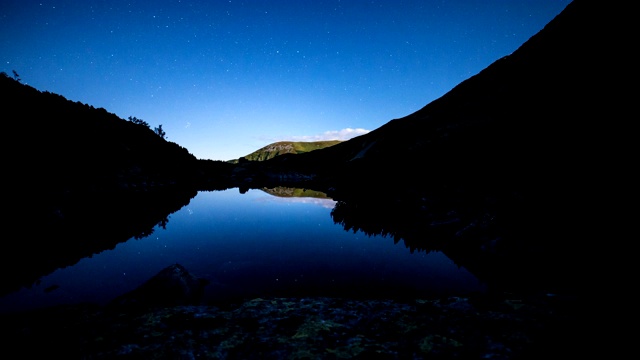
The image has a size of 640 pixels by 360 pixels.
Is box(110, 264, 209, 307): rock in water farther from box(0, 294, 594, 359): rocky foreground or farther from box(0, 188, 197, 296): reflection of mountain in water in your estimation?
box(0, 188, 197, 296): reflection of mountain in water

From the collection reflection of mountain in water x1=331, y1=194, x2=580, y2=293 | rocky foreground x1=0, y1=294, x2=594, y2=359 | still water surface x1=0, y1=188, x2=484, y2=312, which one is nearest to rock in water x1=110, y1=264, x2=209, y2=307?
still water surface x1=0, y1=188, x2=484, y2=312

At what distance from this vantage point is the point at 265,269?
10.1 metres

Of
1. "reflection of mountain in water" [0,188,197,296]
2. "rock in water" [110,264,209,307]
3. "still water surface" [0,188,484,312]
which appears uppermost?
"reflection of mountain in water" [0,188,197,296]

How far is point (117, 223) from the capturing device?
18453mm

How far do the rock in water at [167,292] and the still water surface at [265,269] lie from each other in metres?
0.62

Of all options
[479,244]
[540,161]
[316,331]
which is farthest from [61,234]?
[540,161]

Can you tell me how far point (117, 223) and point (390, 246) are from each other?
1900 cm

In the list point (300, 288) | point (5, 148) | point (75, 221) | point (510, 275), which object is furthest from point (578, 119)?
point (5, 148)

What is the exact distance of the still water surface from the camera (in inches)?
320

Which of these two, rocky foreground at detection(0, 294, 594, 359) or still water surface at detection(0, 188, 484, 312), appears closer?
rocky foreground at detection(0, 294, 594, 359)

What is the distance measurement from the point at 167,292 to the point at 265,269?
12.3 feet

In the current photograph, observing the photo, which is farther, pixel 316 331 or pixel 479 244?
pixel 479 244

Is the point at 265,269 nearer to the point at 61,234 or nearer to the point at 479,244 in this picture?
the point at 479,244

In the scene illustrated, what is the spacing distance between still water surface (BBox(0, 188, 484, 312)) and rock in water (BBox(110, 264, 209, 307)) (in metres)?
0.62
